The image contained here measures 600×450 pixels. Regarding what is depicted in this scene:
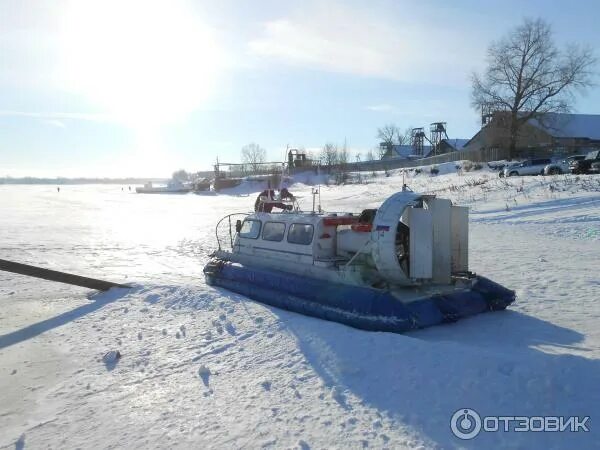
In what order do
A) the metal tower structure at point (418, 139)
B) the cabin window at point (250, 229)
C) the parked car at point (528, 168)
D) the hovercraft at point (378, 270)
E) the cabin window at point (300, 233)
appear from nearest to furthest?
the hovercraft at point (378, 270) < the cabin window at point (300, 233) < the cabin window at point (250, 229) < the parked car at point (528, 168) < the metal tower structure at point (418, 139)

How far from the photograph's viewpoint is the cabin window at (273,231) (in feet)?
34.1

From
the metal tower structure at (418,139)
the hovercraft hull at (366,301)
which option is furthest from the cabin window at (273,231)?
the metal tower structure at (418,139)

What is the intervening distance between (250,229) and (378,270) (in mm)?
3778

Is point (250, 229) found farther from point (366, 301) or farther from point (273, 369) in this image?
point (273, 369)

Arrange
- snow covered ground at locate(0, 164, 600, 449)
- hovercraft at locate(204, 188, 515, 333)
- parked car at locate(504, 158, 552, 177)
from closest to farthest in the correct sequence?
1. snow covered ground at locate(0, 164, 600, 449)
2. hovercraft at locate(204, 188, 515, 333)
3. parked car at locate(504, 158, 552, 177)

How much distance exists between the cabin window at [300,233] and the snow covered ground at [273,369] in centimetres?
154

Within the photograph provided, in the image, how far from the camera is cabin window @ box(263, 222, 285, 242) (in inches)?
410

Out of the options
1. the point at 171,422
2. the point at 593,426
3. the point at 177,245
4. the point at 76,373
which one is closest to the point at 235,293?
the point at 76,373

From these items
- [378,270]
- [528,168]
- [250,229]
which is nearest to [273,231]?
[250,229]

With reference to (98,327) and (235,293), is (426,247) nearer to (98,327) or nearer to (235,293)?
(235,293)

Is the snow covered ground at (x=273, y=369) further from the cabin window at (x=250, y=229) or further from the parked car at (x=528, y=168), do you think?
the parked car at (x=528, y=168)

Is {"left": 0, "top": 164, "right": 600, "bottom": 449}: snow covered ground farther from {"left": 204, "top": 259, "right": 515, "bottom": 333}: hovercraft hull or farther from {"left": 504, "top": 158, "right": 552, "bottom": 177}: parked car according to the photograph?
{"left": 504, "top": 158, "right": 552, "bottom": 177}: parked car

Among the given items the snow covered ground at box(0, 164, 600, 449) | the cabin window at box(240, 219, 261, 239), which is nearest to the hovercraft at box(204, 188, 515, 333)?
the snow covered ground at box(0, 164, 600, 449)

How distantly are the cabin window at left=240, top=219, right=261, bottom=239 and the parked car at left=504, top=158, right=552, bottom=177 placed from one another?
29.6m
